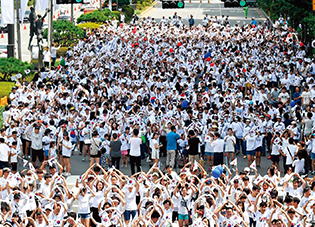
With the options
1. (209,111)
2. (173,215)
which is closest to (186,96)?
(209,111)

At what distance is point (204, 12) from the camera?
69.2m

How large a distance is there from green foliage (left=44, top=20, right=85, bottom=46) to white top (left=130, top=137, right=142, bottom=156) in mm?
22872

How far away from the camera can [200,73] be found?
29812 mm

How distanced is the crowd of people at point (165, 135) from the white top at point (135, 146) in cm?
3

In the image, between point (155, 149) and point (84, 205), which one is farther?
point (155, 149)

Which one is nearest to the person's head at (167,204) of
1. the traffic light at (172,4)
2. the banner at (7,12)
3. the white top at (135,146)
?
the white top at (135,146)

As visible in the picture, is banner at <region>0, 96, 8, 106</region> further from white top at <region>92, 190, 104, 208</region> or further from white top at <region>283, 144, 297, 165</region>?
white top at <region>92, 190, 104, 208</region>

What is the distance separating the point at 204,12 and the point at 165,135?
48691 mm

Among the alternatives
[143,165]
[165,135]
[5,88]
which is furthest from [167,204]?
[5,88]

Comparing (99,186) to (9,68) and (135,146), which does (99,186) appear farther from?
(9,68)

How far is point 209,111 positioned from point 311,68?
9.06 meters

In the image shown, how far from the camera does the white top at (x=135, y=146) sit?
2000 cm

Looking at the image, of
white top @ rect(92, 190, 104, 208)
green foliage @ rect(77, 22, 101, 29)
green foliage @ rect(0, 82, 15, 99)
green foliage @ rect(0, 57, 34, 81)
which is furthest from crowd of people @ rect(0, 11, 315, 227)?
green foliage @ rect(77, 22, 101, 29)

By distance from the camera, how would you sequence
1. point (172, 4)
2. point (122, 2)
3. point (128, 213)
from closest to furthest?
1. point (128, 213)
2. point (172, 4)
3. point (122, 2)
